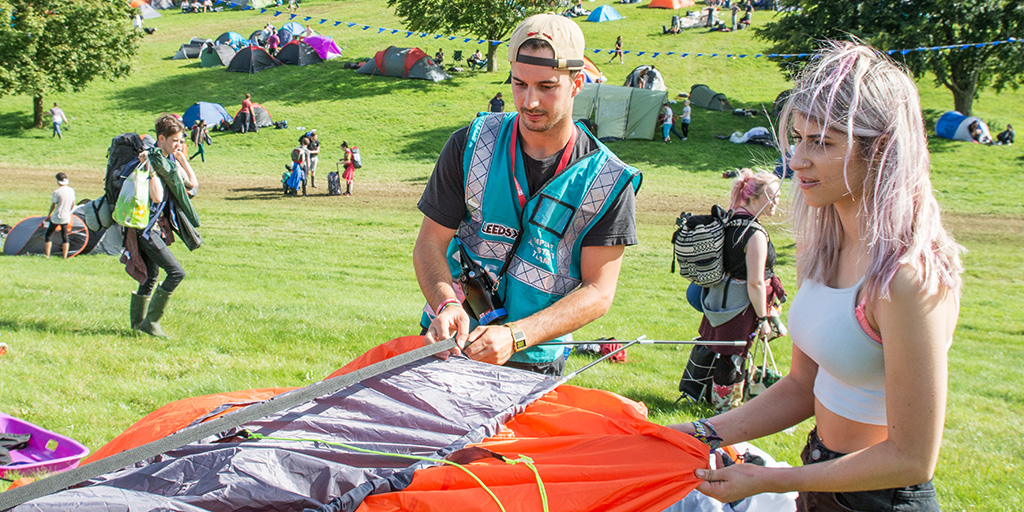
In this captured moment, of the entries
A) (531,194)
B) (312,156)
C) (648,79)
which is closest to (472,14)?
(648,79)

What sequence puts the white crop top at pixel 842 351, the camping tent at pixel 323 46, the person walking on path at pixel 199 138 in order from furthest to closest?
1. the camping tent at pixel 323 46
2. the person walking on path at pixel 199 138
3. the white crop top at pixel 842 351

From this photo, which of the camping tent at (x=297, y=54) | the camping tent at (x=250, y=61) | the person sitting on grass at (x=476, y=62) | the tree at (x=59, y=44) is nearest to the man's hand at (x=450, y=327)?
the tree at (x=59, y=44)

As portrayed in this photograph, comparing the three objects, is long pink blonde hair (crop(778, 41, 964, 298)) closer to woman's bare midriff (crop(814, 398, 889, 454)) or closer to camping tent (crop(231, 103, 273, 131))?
woman's bare midriff (crop(814, 398, 889, 454))

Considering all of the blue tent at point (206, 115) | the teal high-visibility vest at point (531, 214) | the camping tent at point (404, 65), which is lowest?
the teal high-visibility vest at point (531, 214)

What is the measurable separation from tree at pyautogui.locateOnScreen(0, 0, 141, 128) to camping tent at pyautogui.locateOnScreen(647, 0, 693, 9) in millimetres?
37696

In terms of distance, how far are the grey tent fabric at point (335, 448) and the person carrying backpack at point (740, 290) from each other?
3.32m

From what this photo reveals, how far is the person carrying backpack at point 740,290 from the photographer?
5.51 metres

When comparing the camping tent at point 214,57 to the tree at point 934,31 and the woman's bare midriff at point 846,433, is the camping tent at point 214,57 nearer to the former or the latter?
the tree at point 934,31

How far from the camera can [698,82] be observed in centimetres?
3772

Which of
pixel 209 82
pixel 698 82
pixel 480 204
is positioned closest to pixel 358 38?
pixel 209 82

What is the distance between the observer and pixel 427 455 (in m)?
2.28

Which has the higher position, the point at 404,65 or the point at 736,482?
the point at 404,65

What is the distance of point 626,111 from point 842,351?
93.6 ft

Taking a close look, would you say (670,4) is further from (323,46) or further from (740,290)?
(740,290)
